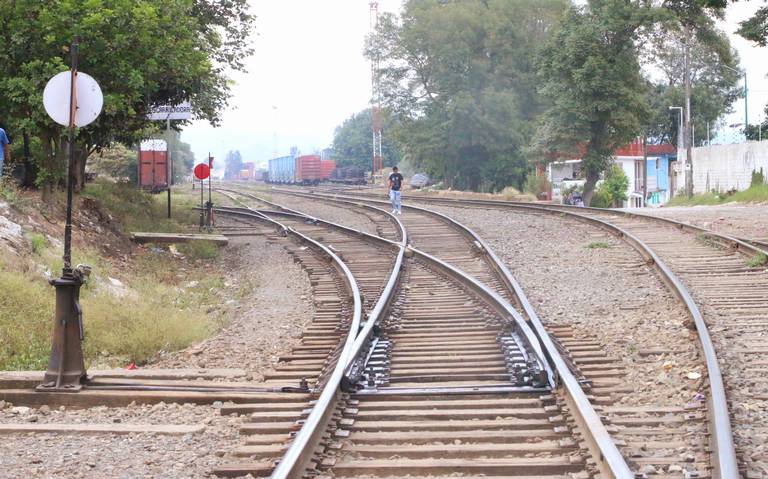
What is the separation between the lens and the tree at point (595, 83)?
44094 mm

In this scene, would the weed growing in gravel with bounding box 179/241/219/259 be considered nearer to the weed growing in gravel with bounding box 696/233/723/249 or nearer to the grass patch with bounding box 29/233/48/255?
the grass patch with bounding box 29/233/48/255

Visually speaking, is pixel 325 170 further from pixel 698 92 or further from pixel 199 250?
pixel 199 250

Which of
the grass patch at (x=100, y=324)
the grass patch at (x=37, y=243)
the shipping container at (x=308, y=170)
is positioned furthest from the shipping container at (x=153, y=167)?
the shipping container at (x=308, y=170)

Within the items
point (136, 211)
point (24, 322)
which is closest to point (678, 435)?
point (24, 322)

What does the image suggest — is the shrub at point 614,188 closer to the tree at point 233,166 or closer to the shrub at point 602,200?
the shrub at point 602,200

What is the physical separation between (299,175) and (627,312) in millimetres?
65294

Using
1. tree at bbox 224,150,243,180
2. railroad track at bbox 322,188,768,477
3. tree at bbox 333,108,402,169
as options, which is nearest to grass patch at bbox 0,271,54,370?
railroad track at bbox 322,188,768,477

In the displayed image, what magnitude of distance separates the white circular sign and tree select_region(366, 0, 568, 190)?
147ft

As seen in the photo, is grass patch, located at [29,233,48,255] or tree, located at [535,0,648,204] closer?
grass patch, located at [29,233,48,255]

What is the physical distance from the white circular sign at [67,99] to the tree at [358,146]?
284ft

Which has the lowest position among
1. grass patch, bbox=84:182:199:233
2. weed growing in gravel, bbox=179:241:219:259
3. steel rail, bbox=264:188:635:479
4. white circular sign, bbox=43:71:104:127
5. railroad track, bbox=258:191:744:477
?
railroad track, bbox=258:191:744:477

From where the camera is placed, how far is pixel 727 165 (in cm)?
3997

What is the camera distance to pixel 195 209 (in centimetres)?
3244

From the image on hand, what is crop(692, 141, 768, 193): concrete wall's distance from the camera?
35.5 meters
